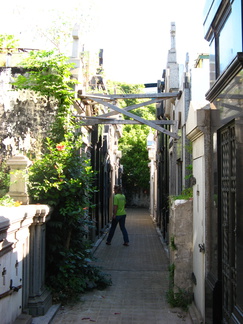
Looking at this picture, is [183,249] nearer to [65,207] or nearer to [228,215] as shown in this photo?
[65,207]

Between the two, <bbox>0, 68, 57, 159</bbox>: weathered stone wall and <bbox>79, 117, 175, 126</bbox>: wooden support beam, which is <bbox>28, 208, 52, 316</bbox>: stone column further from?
<bbox>79, 117, 175, 126</bbox>: wooden support beam

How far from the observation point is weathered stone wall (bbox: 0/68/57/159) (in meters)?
8.37

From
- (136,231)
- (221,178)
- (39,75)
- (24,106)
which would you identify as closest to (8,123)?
(24,106)

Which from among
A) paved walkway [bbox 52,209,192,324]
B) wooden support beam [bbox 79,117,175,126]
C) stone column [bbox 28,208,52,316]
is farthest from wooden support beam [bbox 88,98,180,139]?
stone column [bbox 28,208,52,316]

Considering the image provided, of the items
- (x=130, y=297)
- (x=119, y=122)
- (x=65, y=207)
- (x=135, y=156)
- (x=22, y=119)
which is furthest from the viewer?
(x=135, y=156)

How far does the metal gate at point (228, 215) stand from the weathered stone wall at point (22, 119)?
4697mm

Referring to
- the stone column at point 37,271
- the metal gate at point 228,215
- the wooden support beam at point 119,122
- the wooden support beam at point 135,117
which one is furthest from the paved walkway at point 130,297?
the wooden support beam at point 119,122

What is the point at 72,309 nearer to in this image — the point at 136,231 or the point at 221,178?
the point at 221,178

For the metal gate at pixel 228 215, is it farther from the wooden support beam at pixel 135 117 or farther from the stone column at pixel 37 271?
the wooden support beam at pixel 135 117

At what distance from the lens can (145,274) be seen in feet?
29.1

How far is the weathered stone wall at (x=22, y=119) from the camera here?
8.37 meters

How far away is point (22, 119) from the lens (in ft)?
28.3

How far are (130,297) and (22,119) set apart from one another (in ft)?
14.5

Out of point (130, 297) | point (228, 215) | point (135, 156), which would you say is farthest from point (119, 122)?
point (135, 156)
